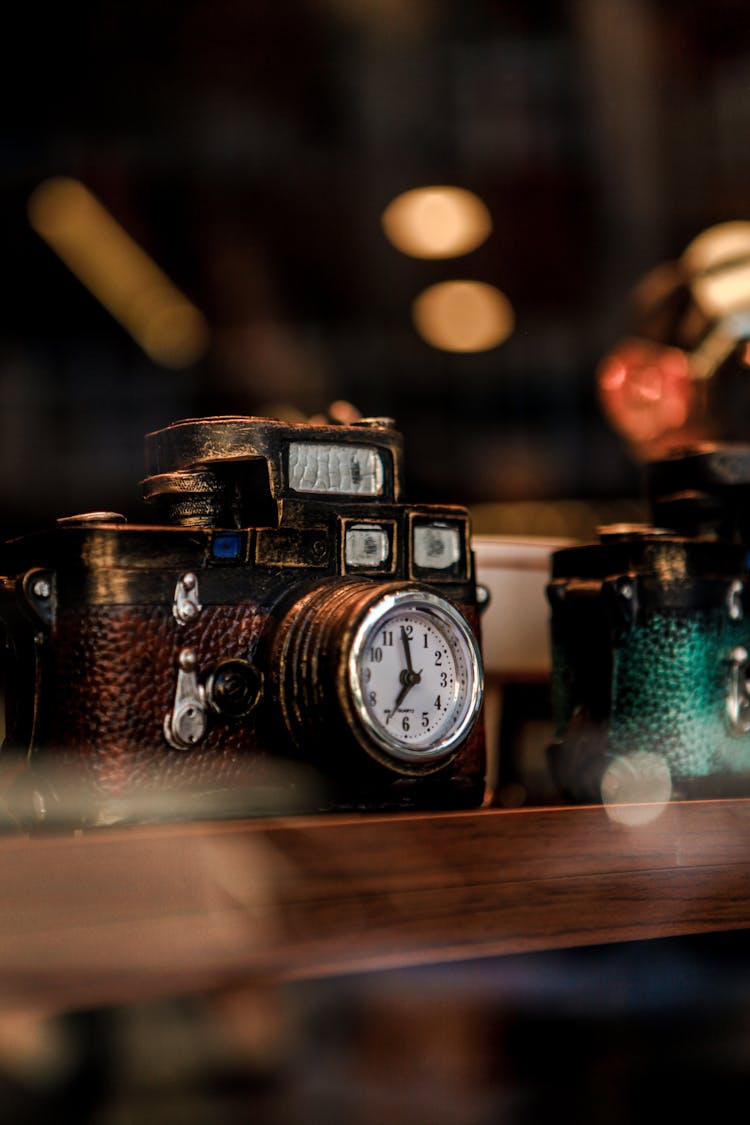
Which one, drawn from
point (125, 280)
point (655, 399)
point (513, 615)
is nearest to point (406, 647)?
point (513, 615)

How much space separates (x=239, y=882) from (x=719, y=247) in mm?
1383

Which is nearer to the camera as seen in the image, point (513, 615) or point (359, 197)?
point (513, 615)

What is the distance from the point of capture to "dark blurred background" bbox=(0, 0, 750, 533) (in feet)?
6.07

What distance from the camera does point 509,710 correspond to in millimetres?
1090

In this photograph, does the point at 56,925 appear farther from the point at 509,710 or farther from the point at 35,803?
the point at 509,710

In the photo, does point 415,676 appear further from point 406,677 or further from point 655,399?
point 655,399

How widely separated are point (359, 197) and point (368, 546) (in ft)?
5.83

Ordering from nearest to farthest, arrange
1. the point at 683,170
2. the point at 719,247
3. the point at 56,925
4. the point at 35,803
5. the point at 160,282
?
the point at 56,925
the point at 35,803
the point at 719,247
the point at 683,170
the point at 160,282

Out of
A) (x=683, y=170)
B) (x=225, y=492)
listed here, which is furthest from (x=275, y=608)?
(x=683, y=170)

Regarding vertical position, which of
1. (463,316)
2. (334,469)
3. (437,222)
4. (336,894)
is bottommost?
(336,894)

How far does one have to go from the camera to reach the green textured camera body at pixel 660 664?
792mm

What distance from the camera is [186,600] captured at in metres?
0.64

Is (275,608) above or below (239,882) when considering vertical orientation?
above

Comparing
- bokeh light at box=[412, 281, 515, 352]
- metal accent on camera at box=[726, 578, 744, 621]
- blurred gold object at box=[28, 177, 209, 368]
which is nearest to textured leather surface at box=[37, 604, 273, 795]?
metal accent on camera at box=[726, 578, 744, 621]
